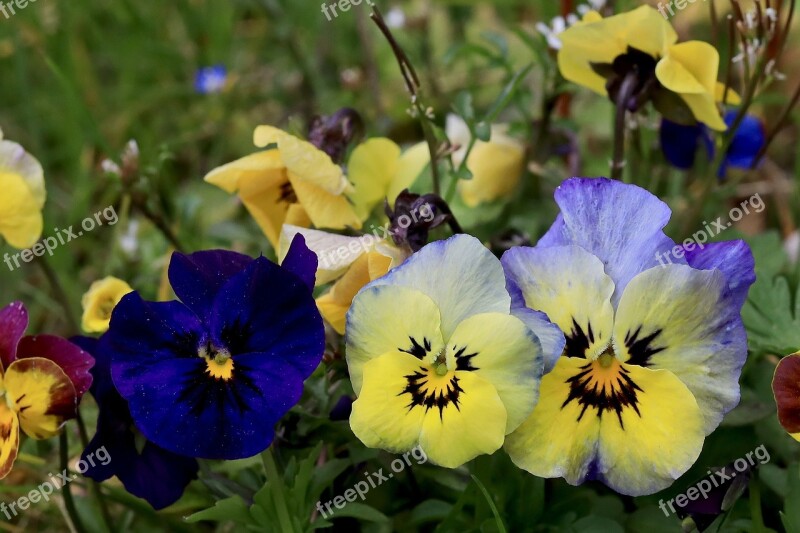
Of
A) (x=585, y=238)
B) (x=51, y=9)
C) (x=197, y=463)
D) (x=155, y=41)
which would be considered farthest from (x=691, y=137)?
(x=51, y=9)

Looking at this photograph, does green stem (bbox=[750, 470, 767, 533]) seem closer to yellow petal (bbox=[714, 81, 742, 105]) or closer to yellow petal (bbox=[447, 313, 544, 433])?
yellow petal (bbox=[447, 313, 544, 433])

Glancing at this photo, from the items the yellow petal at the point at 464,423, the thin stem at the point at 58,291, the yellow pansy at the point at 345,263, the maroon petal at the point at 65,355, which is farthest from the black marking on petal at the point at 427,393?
the thin stem at the point at 58,291

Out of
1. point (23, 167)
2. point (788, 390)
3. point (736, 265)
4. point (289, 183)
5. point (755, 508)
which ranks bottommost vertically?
point (755, 508)

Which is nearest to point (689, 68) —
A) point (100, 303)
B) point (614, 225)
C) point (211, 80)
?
point (614, 225)

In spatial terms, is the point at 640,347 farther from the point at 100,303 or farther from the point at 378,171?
the point at 100,303

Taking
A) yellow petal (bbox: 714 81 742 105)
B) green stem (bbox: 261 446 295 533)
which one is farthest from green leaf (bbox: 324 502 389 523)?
yellow petal (bbox: 714 81 742 105)

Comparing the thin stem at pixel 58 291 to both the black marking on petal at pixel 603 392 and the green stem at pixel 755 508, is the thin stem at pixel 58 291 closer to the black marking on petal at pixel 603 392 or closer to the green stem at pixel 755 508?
the black marking on petal at pixel 603 392
